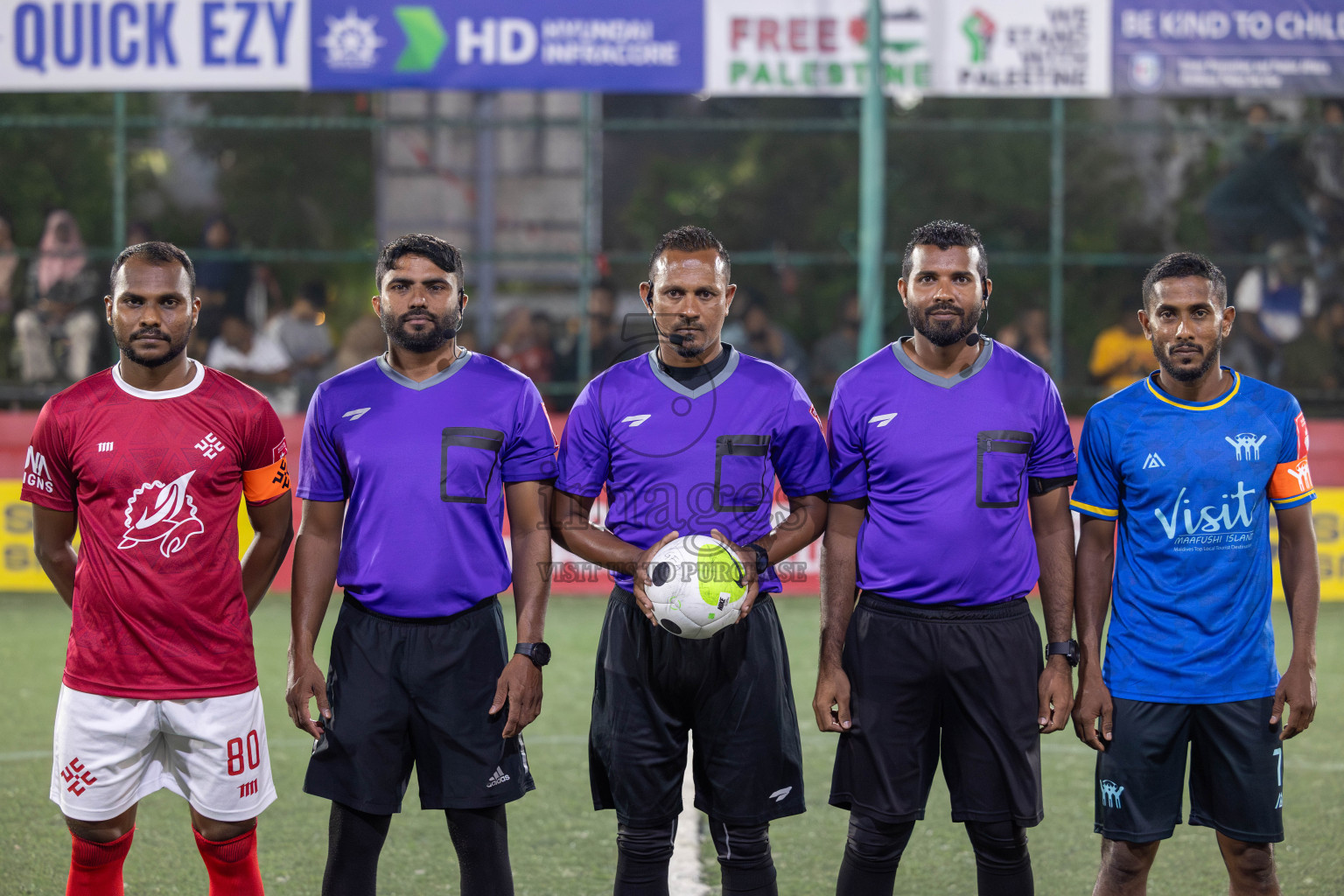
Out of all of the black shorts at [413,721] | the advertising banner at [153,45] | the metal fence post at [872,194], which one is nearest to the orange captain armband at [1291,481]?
the black shorts at [413,721]

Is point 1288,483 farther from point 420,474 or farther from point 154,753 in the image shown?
point 154,753

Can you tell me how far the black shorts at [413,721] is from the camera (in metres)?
3.62

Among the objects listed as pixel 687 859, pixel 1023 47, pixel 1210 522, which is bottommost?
pixel 687 859

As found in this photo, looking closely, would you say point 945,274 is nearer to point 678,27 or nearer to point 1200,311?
point 1200,311

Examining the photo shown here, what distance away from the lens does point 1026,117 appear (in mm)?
21172

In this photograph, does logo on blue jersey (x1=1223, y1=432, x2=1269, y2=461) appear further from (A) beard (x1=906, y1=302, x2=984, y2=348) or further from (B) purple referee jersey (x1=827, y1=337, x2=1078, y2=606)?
(A) beard (x1=906, y1=302, x2=984, y2=348)

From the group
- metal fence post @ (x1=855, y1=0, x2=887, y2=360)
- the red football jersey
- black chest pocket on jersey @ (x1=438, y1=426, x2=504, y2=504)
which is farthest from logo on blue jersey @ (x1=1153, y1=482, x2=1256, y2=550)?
metal fence post @ (x1=855, y1=0, x2=887, y2=360)

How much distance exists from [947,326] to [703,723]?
125 cm

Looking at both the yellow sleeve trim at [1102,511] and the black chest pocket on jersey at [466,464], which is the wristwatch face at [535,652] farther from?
the yellow sleeve trim at [1102,511]

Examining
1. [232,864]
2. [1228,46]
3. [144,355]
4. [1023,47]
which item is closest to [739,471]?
[144,355]

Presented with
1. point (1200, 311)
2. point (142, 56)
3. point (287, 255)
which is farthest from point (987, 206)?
point (1200, 311)

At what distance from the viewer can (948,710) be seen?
3754 mm

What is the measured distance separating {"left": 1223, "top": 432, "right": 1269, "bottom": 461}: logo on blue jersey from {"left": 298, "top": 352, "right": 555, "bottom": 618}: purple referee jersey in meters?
1.84

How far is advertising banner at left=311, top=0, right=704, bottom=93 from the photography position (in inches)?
488
